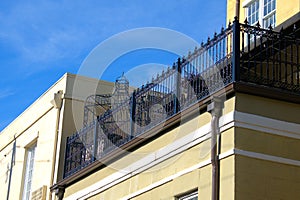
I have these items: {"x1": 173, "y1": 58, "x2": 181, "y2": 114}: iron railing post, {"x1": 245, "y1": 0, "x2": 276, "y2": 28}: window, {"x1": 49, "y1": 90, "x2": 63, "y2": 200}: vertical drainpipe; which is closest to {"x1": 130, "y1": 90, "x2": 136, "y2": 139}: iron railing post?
{"x1": 173, "y1": 58, "x2": 181, "y2": 114}: iron railing post

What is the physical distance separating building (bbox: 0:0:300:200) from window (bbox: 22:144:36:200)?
5.17 m

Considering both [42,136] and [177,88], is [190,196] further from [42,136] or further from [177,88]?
[42,136]

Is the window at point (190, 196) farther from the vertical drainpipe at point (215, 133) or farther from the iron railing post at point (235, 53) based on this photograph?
the iron railing post at point (235, 53)

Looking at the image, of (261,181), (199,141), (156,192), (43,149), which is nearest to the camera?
(261,181)

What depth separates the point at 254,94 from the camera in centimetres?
1152

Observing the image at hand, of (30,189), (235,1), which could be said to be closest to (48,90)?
(30,189)

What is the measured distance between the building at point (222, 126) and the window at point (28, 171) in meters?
6.28

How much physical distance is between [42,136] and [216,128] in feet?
29.9

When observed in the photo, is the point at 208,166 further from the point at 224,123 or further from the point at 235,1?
the point at 235,1

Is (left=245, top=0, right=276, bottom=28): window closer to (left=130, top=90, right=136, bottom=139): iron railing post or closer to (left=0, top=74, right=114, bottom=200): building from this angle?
(left=0, top=74, right=114, bottom=200): building

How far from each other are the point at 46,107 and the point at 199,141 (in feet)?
28.4

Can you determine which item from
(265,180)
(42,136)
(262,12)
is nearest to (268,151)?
(265,180)

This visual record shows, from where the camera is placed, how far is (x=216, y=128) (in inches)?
460

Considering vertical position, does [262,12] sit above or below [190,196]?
above
